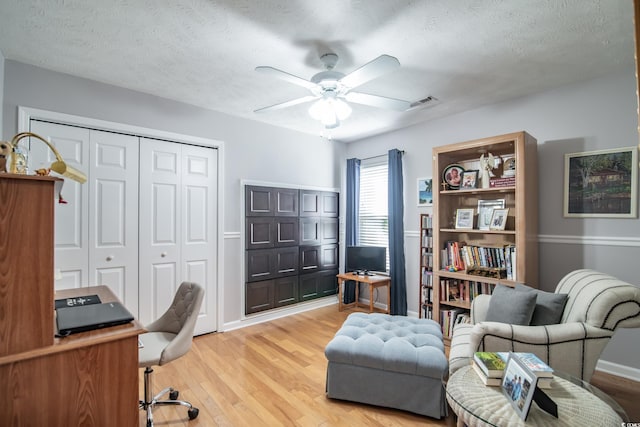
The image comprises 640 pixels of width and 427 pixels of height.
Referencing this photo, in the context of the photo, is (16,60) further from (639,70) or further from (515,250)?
(515,250)

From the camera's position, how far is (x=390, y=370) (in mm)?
2082

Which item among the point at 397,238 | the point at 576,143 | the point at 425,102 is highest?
the point at 425,102

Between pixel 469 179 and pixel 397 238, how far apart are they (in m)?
1.22

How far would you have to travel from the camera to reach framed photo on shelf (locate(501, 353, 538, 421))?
123 centimetres

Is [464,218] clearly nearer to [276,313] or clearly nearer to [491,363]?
[491,363]

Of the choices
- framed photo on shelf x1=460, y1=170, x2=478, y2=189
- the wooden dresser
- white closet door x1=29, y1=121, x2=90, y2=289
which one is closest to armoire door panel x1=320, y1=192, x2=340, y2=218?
framed photo on shelf x1=460, y1=170, x2=478, y2=189

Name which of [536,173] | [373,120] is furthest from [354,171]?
[536,173]

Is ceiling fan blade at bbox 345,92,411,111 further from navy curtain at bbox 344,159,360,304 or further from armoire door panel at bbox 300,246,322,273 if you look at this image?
armoire door panel at bbox 300,246,322,273

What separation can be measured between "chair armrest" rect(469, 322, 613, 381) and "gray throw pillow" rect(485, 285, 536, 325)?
0.19 meters

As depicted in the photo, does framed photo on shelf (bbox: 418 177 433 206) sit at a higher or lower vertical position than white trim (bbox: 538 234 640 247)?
higher

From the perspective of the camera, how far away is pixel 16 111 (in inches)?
96.3

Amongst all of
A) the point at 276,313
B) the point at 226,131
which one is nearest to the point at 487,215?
the point at 276,313

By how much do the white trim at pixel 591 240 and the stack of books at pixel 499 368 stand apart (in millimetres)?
1856

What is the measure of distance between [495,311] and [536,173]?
1.58 meters
